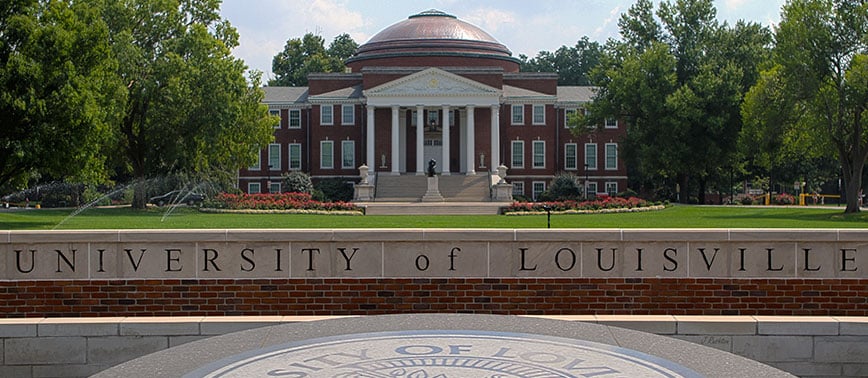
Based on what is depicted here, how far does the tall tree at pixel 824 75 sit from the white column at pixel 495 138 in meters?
25.4

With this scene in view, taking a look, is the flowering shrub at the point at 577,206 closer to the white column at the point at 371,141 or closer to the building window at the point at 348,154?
the white column at the point at 371,141

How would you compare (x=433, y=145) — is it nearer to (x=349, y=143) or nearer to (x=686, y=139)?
(x=349, y=143)

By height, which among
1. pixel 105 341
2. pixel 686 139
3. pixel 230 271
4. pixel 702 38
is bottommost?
pixel 105 341

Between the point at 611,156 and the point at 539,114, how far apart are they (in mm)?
6390

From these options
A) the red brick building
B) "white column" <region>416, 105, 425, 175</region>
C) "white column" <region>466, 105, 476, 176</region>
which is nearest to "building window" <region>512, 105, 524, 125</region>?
the red brick building

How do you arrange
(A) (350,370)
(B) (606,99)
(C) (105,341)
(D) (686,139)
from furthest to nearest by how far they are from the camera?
(B) (606,99) → (D) (686,139) → (C) (105,341) → (A) (350,370)

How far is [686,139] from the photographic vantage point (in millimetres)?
53219

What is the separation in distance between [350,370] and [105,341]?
4.12 meters

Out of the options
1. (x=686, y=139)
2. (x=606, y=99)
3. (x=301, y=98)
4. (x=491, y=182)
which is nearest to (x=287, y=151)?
(x=301, y=98)

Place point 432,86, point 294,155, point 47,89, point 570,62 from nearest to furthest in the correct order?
point 47,89 < point 432,86 < point 294,155 < point 570,62

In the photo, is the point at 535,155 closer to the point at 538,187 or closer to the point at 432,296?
the point at 538,187

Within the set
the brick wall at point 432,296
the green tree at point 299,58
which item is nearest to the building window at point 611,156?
the green tree at point 299,58

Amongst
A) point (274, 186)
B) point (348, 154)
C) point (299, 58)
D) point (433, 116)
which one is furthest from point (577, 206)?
point (299, 58)

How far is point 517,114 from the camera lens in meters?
67.5
